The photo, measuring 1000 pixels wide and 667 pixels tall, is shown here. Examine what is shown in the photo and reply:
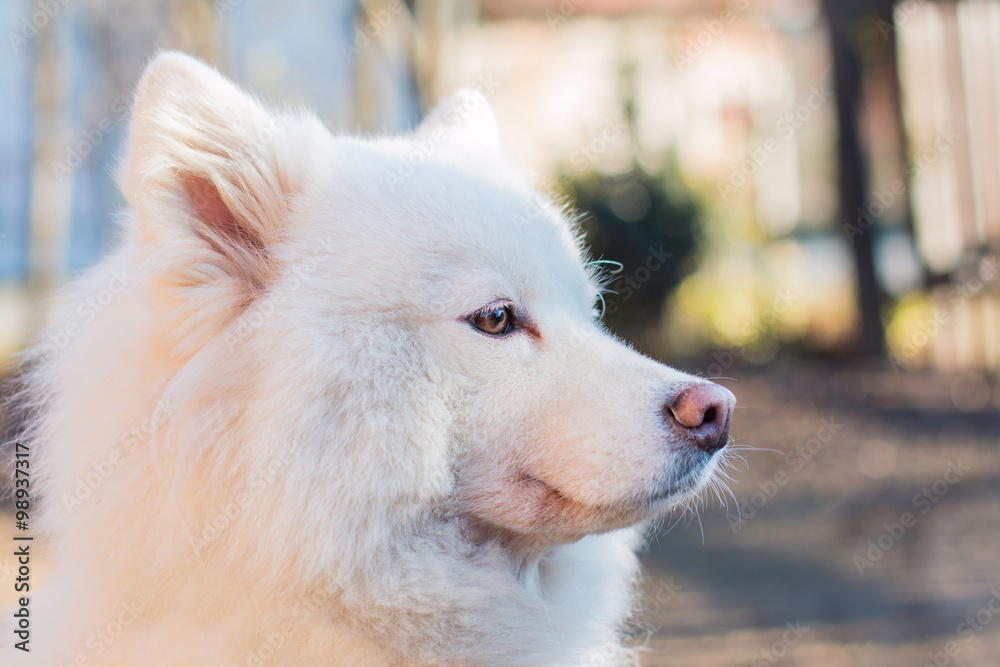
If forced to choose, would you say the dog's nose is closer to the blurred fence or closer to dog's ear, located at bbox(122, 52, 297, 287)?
dog's ear, located at bbox(122, 52, 297, 287)

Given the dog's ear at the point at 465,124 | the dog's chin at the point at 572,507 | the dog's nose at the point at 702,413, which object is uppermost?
the dog's ear at the point at 465,124

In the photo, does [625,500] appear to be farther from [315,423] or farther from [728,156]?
[728,156]

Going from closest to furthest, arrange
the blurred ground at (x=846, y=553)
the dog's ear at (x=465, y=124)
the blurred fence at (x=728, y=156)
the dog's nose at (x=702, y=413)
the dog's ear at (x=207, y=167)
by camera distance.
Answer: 1. the dog's ear at (x=207, y=167)
2. the dog's nose at (x=702, y=413)
3. the dog's ear at (x=465, y=124)
4. the blurred ground at (x=846, y=553)
5. the blurred fence at (x=728, y=156)

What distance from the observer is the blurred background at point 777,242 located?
5664mm

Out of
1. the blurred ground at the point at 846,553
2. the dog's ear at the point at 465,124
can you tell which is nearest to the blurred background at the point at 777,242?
the blurred ground at the point at 846,553

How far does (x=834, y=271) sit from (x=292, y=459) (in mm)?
15912

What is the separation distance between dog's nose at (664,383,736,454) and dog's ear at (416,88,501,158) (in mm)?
1317

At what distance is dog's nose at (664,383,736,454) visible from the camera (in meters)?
2.08

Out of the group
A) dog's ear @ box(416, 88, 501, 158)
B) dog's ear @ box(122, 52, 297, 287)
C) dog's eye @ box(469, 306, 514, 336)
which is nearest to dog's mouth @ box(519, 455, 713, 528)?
dog's eye @ box(469, 306, 514, 336)

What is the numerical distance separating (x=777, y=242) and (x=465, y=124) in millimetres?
13672

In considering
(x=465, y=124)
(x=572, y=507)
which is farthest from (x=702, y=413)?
(x=465, y=124)

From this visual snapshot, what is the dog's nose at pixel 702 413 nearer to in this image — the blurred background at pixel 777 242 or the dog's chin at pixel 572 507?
the dog's chin at pixel 572 507

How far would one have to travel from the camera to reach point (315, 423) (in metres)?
1.95

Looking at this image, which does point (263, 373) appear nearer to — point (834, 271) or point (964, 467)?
point (964, 467)
